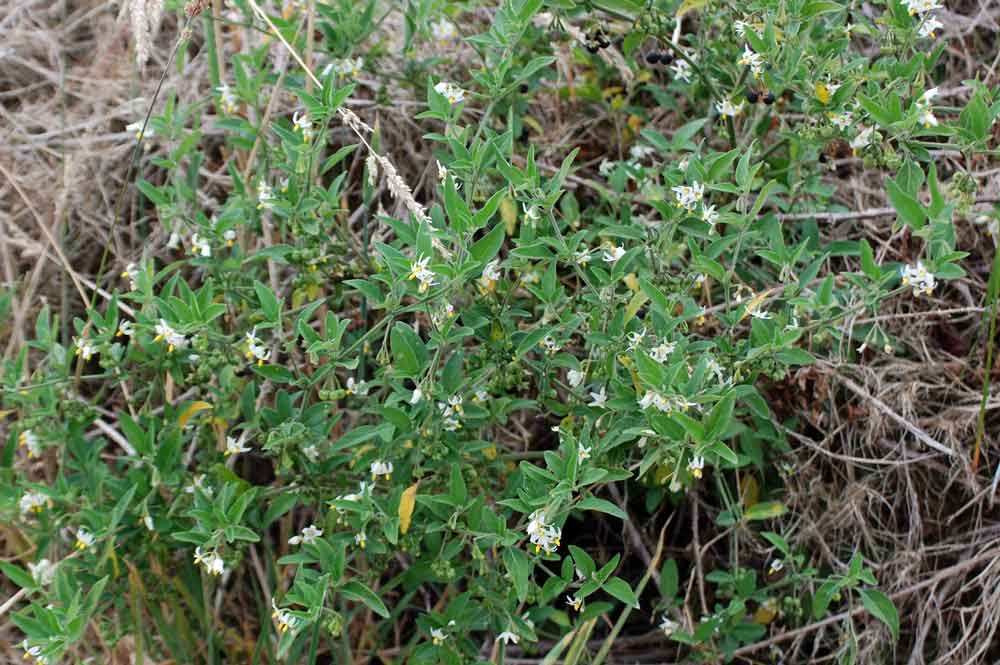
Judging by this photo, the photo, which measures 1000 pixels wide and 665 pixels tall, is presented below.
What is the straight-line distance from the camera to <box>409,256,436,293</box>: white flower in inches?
74.5

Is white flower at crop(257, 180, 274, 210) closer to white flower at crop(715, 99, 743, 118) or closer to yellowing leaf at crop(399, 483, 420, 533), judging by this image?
yellowing leaf at crop(399, 483, 420, 533)

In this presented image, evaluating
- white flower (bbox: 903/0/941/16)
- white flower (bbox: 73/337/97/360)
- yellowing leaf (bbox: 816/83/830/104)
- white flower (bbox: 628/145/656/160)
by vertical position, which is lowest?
white flower (bbox: 73/337/97/360)

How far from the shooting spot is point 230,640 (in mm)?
2553

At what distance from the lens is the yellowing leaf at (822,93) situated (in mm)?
2184

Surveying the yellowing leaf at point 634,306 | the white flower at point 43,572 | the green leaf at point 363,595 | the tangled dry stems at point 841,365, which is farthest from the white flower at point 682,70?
the white flower at point 43,572

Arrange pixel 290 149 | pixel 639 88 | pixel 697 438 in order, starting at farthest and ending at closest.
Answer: pixel 639 88 < pixel 290 149 < pixel 697 438

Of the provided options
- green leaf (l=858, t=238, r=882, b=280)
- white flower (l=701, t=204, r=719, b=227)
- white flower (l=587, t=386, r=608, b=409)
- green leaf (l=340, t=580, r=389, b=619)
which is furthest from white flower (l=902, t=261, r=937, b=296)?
green leaf (l=340, t=580, r=389, b=619)

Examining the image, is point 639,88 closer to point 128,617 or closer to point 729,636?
point 729,636

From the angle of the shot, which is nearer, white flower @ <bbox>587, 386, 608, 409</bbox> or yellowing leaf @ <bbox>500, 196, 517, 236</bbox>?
white flower @ <bbox>587, 386, 608, 409</bbox>

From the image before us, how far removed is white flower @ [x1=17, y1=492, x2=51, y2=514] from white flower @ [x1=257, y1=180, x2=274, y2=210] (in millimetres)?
777

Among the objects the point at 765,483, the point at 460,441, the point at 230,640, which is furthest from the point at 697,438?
the point at 230,640

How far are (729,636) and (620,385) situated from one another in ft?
2.33

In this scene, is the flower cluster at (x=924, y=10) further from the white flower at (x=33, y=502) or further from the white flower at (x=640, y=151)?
the white flower at (x=33, y=502)

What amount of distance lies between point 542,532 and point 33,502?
1.15 meters
